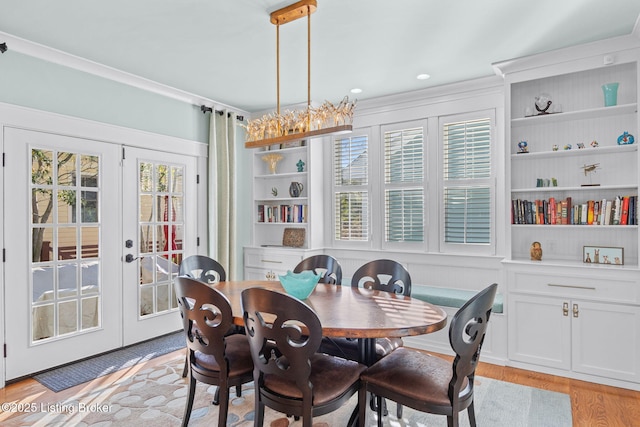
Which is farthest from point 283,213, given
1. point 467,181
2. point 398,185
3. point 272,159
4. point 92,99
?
point 92,99

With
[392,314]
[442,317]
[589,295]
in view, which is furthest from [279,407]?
[589,295]

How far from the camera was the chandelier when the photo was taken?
8.40ft

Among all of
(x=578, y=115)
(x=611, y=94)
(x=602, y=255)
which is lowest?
(x=602, y=255)

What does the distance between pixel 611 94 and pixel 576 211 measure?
0.98 meters

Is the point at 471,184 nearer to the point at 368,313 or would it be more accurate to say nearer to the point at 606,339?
the point at 606,339

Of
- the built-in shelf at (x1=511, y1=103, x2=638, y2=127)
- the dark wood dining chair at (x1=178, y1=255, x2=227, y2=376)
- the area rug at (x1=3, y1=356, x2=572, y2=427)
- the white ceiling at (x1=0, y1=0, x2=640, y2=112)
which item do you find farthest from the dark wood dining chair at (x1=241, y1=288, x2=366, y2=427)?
the built-in shelf at (x1=511, y1=103, x2=638, y2=127)

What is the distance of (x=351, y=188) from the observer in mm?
4883

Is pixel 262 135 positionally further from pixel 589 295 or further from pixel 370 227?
pixel 589 295

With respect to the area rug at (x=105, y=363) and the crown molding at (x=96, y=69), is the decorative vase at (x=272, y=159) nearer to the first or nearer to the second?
the crown molding at (x=96, y=69)

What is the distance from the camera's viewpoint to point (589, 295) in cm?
313

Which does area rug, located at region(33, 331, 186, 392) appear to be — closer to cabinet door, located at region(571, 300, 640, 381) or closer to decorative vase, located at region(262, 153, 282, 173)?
decorative vase, located at region(262, 153, 282, 173)

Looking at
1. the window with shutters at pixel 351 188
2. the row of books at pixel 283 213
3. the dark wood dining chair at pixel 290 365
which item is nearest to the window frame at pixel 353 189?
the window with shutters at pixel 351 188

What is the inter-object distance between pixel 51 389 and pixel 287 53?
3.19m

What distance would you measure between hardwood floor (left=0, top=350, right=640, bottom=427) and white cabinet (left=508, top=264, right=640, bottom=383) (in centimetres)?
13
